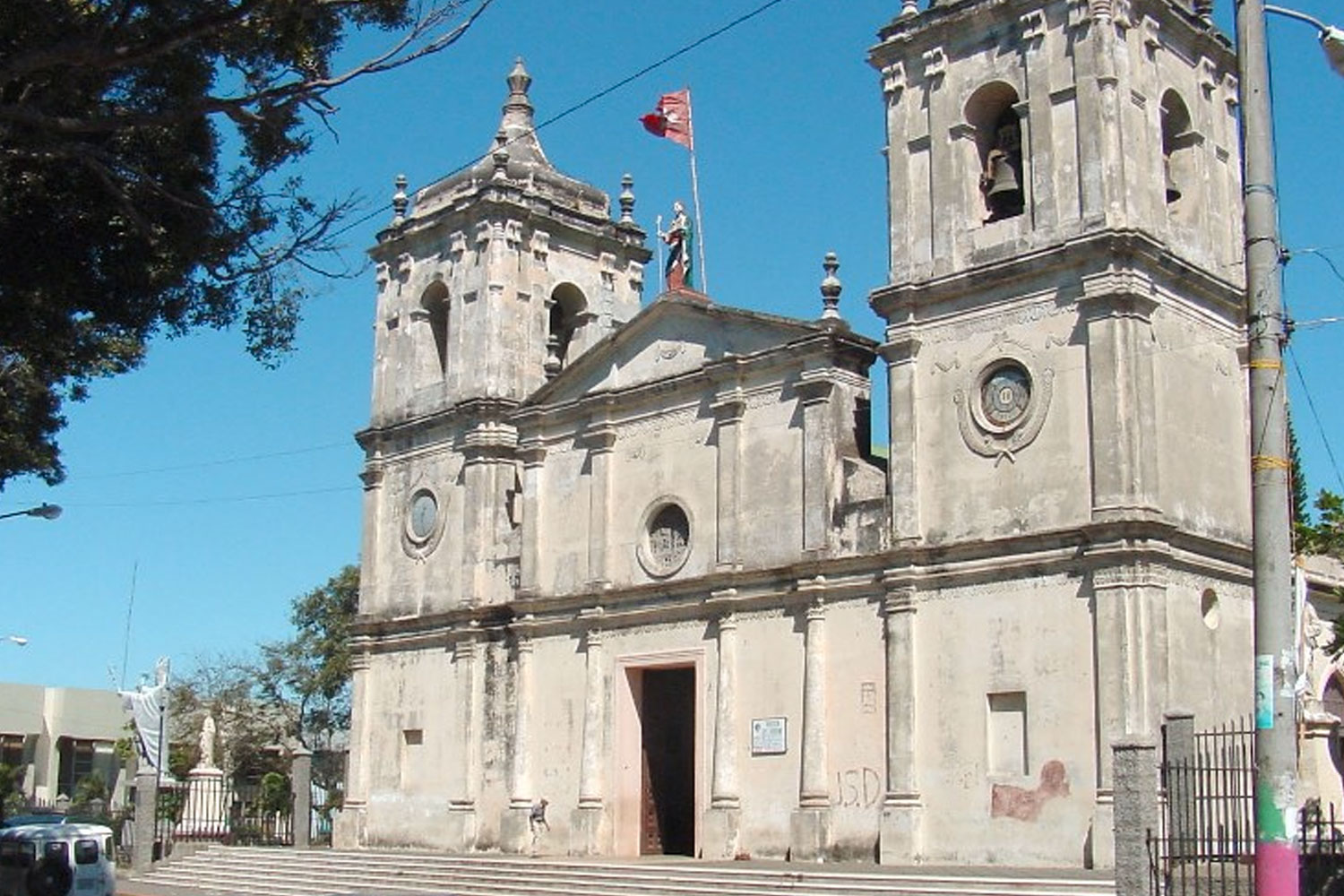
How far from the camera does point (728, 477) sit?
2816 centimetres

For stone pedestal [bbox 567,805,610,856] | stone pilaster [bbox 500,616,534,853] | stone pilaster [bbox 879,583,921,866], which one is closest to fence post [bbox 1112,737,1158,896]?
stone pilaster [bbox 879,583,921,866]

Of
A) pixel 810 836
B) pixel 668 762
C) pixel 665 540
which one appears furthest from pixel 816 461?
pixel 668 762

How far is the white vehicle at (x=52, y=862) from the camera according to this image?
1919 cm

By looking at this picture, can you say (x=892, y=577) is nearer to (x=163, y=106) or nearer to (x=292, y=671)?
(x=163, y=106)

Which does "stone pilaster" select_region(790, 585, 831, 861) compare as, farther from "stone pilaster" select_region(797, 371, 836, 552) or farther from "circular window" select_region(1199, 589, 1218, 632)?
"circular window" select_region(1199, 589, 1218, 632)

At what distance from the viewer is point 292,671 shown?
180ft

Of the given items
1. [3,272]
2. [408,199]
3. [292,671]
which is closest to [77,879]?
[3,272]

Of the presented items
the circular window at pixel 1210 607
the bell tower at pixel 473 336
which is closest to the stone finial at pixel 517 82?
the bell tower at pixel 473 336

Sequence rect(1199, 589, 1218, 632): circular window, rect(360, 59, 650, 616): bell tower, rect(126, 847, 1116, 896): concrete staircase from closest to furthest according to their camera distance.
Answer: rect(126, 847, 1116, 896): concrete staircase < rect(1199, 589, 1218, 632): circular window < rect(360, 59, 650, 616): bell tower

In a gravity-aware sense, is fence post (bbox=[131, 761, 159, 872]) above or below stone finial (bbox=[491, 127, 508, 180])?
below

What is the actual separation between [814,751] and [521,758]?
22.8ft

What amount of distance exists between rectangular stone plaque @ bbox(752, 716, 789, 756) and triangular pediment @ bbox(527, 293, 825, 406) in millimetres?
5996

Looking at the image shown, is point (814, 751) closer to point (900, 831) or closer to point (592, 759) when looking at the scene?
point (900, 831)

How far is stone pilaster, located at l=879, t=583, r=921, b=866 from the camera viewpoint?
24.0 m
